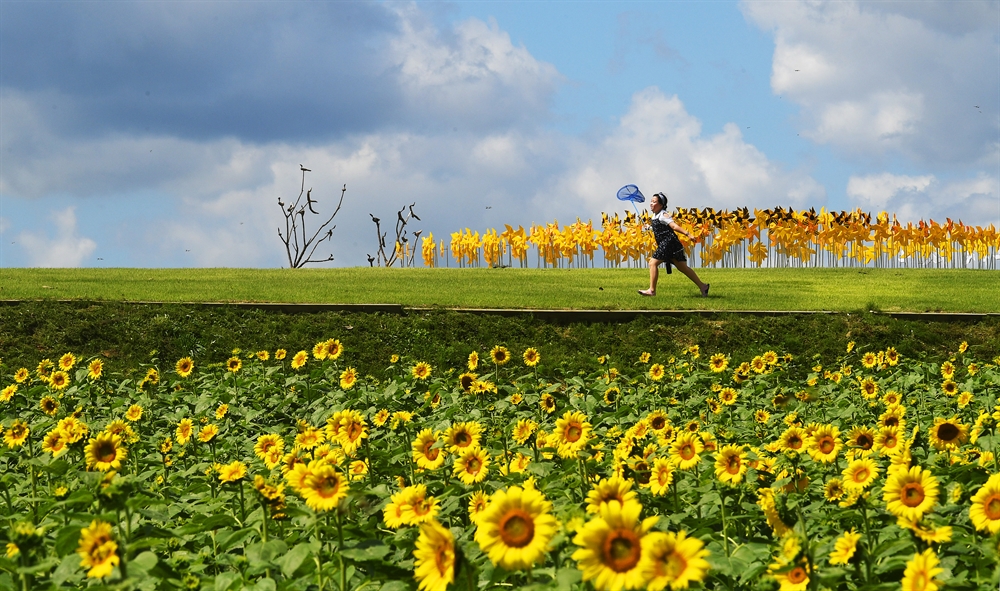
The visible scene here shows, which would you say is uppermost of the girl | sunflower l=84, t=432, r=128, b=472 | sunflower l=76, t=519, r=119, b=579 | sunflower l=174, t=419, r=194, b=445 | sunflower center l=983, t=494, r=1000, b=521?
the girl

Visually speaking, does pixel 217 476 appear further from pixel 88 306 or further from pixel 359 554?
pixel 88 306

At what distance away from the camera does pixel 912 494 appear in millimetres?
2762

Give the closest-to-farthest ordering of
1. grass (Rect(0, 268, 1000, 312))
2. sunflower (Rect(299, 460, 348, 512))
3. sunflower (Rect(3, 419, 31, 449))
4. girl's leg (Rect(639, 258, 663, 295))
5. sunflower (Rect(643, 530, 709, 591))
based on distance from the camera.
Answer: sunflower (Rect(643, 530, 709, 591)) → sunflower (Rect(299, 460, 348, 512)) → sunflower (Rect(3, 419, 31, 449)) → grass (Rect(0, 268, 1000, 312)) → girl's leg (Rect(639, 258, 663, 295))

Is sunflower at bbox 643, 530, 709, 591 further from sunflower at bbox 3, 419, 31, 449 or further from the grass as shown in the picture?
the grass

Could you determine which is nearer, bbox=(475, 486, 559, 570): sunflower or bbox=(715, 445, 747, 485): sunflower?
bbox=(475, 486, 559, 570): sunflower

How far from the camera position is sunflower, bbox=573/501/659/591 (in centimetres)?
181

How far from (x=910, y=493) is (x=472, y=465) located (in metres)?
1.51

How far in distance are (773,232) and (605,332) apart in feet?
73.1

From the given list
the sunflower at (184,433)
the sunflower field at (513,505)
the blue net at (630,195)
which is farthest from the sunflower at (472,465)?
the blue net at (630,195)

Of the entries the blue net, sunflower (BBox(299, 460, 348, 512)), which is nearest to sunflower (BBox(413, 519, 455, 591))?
sunflower (BBox(299, 460, 348, 512))

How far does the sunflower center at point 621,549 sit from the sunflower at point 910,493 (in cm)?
130

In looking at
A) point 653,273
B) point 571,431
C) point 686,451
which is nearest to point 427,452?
point 571,431

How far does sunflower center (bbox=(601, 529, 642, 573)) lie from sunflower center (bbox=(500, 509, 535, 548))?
0.20m

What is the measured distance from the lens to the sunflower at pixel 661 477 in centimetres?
341
